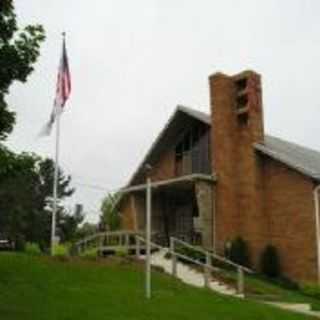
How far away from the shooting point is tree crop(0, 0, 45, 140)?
14.5 m

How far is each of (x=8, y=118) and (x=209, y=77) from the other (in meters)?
19.0

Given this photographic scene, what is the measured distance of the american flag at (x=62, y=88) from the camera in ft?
92.1

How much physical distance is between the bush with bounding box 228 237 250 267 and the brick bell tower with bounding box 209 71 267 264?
0.28m

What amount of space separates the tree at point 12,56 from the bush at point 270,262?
55.1 feet

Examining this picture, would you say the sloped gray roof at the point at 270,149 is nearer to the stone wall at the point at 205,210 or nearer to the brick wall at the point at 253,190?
the brick wall at the point at 253,190

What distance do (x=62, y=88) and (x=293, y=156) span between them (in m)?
10.4

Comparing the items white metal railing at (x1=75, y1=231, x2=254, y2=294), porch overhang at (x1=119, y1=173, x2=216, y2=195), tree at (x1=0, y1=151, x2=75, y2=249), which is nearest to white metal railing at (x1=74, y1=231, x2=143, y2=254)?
white metal railing at (x1=75, y1=231, x2=254, y2=294)

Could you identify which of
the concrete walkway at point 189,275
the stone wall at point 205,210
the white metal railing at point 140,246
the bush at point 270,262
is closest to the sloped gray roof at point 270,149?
the stone wall at point 205,210

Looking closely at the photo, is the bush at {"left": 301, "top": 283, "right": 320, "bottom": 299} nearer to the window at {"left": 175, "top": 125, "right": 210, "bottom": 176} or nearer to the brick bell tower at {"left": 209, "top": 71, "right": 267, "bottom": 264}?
the brick bell tower at {"left": 209, "top": 71, "right": 267, "bottom": 264}

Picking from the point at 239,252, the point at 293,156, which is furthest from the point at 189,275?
the point at 293,156

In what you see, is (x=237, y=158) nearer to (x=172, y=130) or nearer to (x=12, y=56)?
(x=172, y=130)

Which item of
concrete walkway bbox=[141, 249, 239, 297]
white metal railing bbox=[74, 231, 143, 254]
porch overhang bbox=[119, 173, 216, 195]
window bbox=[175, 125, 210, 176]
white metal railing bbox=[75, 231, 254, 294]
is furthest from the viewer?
window bbox=[175, 125, 210, 176]

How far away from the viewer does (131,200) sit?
3578 centimetres

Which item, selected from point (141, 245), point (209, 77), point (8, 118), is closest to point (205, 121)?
point (209, 77)
